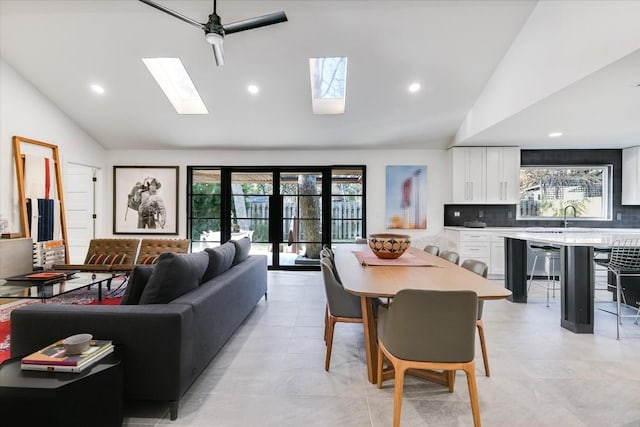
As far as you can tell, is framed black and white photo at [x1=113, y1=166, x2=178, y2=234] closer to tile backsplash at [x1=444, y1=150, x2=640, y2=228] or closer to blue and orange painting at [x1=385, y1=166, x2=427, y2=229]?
blue and orange painting at [x1=385, y1=166, x2=427, y2=229]

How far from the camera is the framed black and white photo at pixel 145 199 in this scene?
604 centimetres

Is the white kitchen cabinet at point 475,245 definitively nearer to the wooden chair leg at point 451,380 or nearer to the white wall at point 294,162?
the white wall at point 294,162

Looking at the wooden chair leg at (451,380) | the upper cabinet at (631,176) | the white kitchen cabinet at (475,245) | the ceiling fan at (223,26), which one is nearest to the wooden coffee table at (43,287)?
the ceiling fan at (223,26)

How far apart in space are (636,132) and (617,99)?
205 centimetres

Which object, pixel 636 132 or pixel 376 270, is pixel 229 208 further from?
pixel 636 132

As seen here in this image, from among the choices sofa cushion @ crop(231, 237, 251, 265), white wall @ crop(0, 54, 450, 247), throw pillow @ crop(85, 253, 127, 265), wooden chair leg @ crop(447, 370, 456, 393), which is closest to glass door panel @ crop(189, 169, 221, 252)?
white wall @ crop(0, 54, 450, 247)

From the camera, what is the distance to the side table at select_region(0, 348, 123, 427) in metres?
1.30

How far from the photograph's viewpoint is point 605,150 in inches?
226

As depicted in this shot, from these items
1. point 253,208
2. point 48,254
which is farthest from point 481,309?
point 48,254

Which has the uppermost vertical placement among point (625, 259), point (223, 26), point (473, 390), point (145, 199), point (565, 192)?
point (223, 26)

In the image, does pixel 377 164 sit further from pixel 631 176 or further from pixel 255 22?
pixel 631 176

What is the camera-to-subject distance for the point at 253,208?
20.0 feet

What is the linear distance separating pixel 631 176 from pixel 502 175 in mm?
2237

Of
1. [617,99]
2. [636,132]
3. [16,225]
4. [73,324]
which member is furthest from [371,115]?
[16,225]
